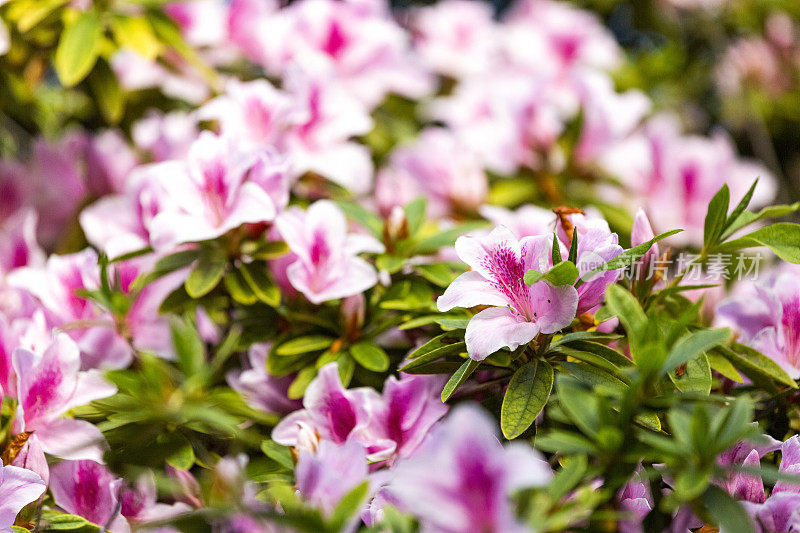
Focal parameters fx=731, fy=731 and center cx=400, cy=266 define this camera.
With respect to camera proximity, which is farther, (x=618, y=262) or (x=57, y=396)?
(x=57, y=396)

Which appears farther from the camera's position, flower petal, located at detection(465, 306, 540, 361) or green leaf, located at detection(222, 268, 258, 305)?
green leaf, located at detection(222, 268, 258, 305)

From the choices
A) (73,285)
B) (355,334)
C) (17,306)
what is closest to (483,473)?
(355,334)

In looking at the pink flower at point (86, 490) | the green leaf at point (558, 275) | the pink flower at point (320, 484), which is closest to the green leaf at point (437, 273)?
the green leaf at point (558, 275)

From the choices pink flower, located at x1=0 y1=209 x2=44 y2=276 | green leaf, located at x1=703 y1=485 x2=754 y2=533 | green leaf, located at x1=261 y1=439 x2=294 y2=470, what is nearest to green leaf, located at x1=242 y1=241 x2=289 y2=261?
green leaf, located at x1=261 y1=439 x2=294 y2=470

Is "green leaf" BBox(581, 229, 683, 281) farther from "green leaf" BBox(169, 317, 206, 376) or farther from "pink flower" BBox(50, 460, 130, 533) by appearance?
"pink flower" BBox(50, 460, 130, 533)

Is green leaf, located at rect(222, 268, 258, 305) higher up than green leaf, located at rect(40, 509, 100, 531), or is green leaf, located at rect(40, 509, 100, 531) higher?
green leaf, located at rect(222, 268, 258, 305)

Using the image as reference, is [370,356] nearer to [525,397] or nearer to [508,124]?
[525,397]

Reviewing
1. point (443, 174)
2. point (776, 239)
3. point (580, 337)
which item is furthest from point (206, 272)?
point (776, 239)

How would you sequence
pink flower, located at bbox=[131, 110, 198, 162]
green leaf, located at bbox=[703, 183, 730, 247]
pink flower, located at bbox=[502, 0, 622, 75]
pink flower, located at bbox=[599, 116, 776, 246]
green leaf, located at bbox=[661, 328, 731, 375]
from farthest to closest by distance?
1. pink flower, located at bbox=[502, 0, 622, 75]
2. pink flower, located at bbox=[599, 116, 776, 246]
3. pink flower, located at bbox=[131, 110, 198, 162]
4. green leaf, located at bbox=[703, 183, 730, 247]
5. green leaf, located at bbox=[661, 328, 731, 375]
